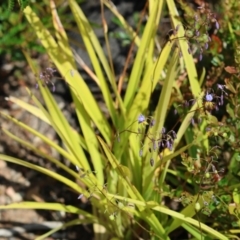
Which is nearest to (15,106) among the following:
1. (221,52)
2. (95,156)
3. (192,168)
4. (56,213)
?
(56,213)

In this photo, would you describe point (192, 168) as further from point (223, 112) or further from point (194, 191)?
point (223, 112)

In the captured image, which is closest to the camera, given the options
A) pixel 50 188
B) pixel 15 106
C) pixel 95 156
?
pixel 95 156

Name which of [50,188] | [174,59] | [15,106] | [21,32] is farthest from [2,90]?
[174,59]

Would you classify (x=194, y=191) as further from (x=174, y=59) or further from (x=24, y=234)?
(x=24, y=234)

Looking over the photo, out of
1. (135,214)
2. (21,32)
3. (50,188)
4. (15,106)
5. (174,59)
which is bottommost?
(135,214)

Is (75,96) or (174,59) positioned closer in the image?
(174,59)

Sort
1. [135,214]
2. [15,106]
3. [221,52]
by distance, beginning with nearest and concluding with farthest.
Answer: [135,214], [221,52], [15,106]

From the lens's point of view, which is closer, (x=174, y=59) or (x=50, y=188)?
(x=174, y=59)

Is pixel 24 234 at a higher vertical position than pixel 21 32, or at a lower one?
lower

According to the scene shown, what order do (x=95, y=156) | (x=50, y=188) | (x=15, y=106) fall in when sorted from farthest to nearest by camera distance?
1. (x=15, y=106)
2. (x=50, y=188)
3. (x=95, y=156)
